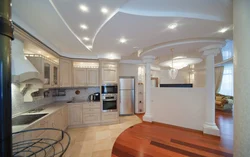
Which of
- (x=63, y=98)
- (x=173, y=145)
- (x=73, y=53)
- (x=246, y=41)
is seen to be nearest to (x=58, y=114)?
(x=63, y=98)

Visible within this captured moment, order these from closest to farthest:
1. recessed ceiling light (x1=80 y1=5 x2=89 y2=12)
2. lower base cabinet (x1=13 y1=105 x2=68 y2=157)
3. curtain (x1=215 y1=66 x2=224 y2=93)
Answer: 1. recessed ceiling light (x1=80 y1=5 x2=89 y2=12)
2. lower base cabinet (x1=13 y1=105 x2=68 y2=157)
3. curtain (x1=215 y1=66 x2=224 y2=93)

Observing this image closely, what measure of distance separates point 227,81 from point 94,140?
796cm

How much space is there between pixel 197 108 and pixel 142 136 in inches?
78.7

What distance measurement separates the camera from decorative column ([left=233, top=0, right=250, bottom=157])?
105 cm

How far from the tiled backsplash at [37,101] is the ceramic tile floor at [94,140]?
4.11ft

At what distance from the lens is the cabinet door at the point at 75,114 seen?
3664 millimetres

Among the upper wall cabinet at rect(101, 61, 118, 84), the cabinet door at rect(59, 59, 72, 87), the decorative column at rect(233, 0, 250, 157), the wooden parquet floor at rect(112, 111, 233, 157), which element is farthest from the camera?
the upper wall cabinet at rect(101, 61, 118, 84)

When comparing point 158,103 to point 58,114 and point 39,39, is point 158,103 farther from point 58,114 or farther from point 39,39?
point 39,39

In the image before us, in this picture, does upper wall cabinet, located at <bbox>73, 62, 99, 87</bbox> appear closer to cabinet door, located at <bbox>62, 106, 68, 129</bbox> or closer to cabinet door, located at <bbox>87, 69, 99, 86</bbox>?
cabinet door, located at <bbox>87, 69, 99, 86</bbox>

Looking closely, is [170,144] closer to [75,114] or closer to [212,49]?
[212,49]

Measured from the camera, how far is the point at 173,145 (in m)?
2.55

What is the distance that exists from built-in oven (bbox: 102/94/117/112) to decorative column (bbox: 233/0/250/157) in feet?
11.1

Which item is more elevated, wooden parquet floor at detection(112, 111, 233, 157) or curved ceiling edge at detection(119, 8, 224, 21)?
curved ceiling edge at detection(119, 8, 224, 21)

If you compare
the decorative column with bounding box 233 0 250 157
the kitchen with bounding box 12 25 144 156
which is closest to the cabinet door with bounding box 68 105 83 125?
the kitchen with bounding box 12 25 144 156
